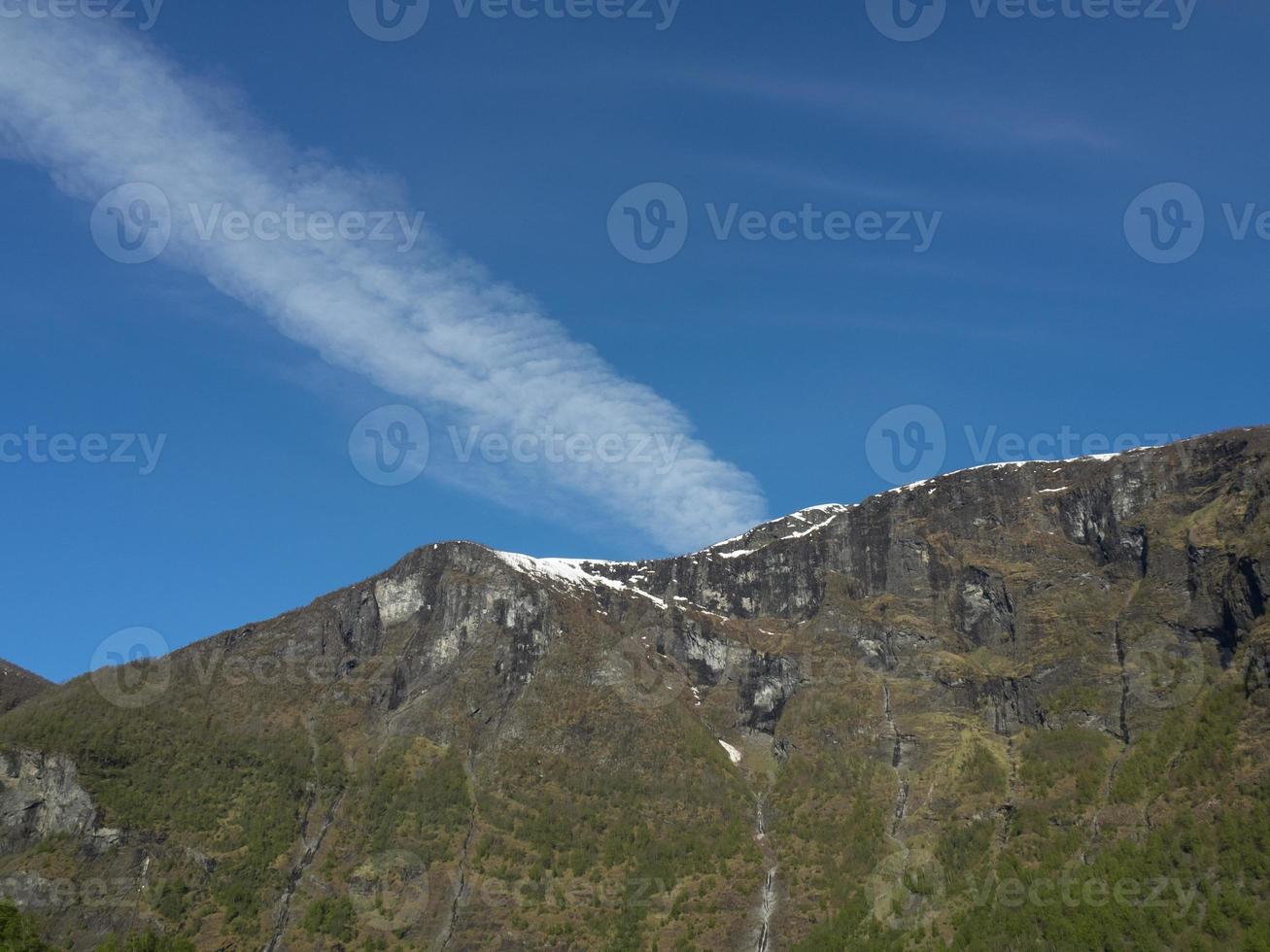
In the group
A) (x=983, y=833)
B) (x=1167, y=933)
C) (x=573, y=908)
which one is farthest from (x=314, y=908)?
(x=1167, y=933)

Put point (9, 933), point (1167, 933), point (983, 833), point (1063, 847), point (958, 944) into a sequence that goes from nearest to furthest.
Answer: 1. point (9, 933)
2. point (1167, 933)
3. point (958, 944)
4. point (1063, 847)
5. point (983, 833)

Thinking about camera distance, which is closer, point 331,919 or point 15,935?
point 15,935

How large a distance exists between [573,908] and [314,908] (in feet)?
159

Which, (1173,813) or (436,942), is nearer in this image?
A: (1173,813)

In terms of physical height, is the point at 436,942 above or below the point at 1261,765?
below

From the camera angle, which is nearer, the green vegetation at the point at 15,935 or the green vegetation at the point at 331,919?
the green vegetation at the point at 15,935

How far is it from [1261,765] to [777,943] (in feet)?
283

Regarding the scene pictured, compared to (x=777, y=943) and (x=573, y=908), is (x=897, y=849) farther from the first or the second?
(x=573, y=908)

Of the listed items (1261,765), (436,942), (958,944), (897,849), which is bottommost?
(436,942)

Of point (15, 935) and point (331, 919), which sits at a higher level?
point (15, 935)

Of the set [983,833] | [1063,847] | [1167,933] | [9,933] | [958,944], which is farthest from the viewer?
[983,833]

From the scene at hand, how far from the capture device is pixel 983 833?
632 feet

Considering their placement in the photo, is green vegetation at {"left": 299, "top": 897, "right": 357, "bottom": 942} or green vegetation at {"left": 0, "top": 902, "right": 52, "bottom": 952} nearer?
green vegetation at {"left": 0, "top": 902, "right": 52, "bottom": 952}

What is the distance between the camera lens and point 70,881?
188 meters
